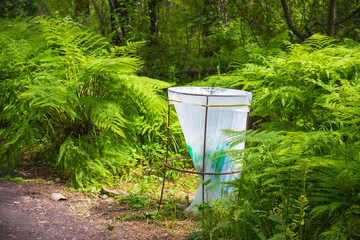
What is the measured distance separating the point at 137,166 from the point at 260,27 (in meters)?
3.33

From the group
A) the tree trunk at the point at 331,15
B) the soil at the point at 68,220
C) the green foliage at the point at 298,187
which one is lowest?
the soil at the point at 68,220

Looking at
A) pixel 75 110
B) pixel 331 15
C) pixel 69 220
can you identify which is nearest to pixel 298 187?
pixel 69 220

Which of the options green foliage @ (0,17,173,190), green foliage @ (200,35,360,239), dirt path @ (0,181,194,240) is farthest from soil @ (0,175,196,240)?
green foliage @ (200,35,360,239)

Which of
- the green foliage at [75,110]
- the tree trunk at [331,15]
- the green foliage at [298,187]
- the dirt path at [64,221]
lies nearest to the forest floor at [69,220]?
the dirt path at [64,221]

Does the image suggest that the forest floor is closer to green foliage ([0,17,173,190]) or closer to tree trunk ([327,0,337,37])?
green foliage ([0,17,173,190])

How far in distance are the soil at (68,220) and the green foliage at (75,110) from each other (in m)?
0.31

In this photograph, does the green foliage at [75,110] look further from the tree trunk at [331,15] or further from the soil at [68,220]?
the tree trunk at [331,15]

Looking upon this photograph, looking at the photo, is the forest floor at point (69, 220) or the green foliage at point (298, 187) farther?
the forest floor at point (69, 220)

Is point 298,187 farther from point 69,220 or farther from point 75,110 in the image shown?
point 75,110

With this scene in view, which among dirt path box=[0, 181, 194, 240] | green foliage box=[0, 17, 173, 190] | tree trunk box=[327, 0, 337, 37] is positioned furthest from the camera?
tree trunk box=[327, 0, 337, 37]

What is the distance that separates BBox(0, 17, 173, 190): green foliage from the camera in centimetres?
294

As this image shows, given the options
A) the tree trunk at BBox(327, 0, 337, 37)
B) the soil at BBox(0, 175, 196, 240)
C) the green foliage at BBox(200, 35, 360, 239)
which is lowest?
the soil at BBox(0, 175, 196, 240)

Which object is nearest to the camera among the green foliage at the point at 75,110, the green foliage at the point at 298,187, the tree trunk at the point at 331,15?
the green foliage at the point at 298,187

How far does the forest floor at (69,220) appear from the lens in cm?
209
